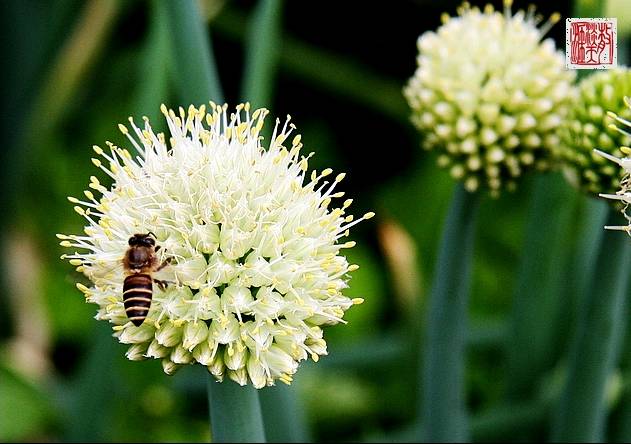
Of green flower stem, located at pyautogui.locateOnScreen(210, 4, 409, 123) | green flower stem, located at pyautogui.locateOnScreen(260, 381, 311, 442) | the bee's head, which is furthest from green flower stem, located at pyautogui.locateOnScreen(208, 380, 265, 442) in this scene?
green flower stem, located at pyautogui.locateOnScreen(210, 4, 409, 123)

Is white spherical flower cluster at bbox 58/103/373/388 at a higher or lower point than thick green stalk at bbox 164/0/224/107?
lower

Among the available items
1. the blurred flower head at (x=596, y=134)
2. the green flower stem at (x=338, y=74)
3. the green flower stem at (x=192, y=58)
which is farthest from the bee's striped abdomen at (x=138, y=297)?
the green flower stem at (x=338, y=74)

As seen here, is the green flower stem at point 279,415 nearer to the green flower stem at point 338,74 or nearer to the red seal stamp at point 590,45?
the red seal stamp at point 590,45

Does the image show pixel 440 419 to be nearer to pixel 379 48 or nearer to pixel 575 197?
pixel 575 197

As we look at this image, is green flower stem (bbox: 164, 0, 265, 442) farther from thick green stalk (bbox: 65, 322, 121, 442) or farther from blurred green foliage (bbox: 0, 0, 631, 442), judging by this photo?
thick green stalk (bbox: 65, 322, 121, 442)

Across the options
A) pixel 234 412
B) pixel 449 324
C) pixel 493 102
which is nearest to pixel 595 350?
pixel 449 324

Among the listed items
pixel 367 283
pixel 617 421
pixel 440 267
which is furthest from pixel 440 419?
pixel 367 283
